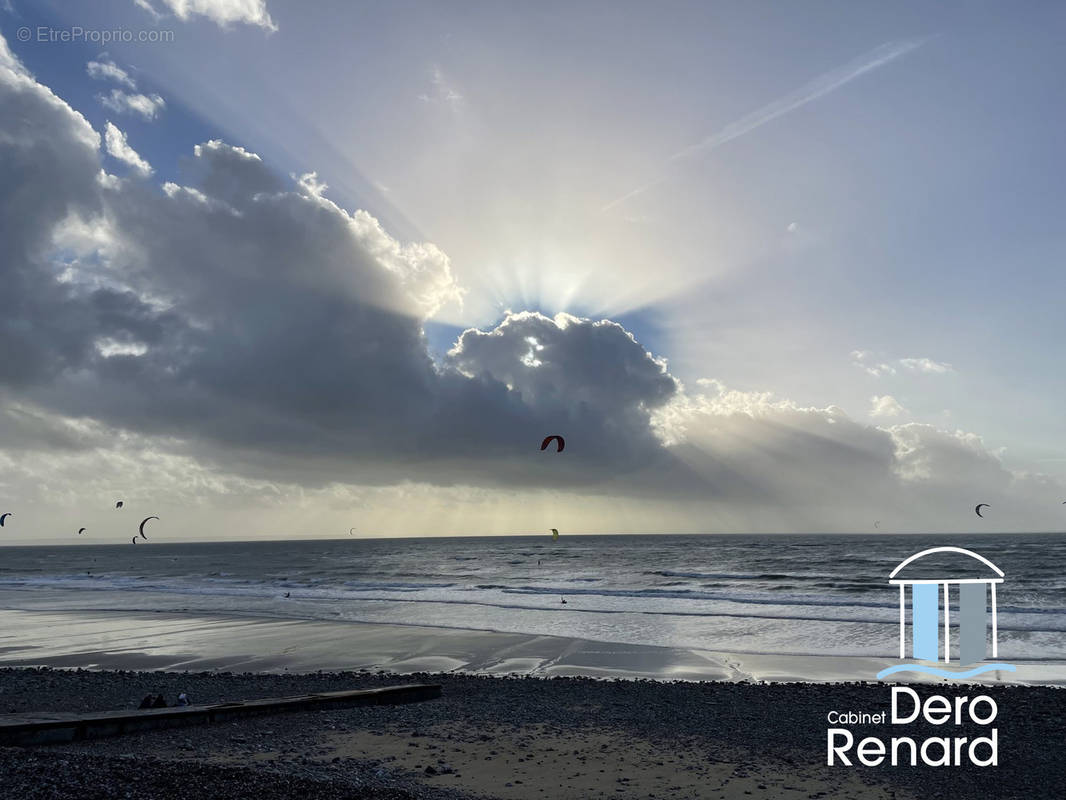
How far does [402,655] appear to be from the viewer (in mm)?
19594

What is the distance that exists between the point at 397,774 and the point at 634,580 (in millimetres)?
47413

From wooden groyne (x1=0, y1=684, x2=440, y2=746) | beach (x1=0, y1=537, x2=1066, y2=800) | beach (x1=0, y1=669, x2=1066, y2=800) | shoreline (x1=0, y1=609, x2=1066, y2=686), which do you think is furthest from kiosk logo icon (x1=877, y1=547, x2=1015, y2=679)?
wooden groyne (x1=0, y1=684, x2=440, y2=746)

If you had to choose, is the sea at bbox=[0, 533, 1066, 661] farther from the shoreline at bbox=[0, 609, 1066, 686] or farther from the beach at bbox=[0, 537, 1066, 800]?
the shoreline at bbox=[0, 609, 1066, 686]

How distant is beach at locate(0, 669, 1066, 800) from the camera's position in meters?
7.73

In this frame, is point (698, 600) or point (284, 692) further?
point (698, 600)

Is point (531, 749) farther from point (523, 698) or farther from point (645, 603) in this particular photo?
point (645, 603)

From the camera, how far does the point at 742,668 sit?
17562 mm

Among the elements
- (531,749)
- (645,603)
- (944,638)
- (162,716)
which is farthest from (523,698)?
(645,603)

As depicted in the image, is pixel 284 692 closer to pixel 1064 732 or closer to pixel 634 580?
pixel 1064 732

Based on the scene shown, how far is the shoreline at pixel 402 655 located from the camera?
16828mm

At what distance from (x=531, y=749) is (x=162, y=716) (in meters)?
5.52

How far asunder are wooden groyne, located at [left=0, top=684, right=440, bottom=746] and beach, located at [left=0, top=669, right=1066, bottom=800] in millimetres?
177

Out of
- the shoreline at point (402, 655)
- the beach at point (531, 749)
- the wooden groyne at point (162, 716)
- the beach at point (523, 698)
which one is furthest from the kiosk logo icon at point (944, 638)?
the wooden groyne at point (162, 716)

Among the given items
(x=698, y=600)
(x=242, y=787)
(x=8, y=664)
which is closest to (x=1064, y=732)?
(x=242, y=787)
